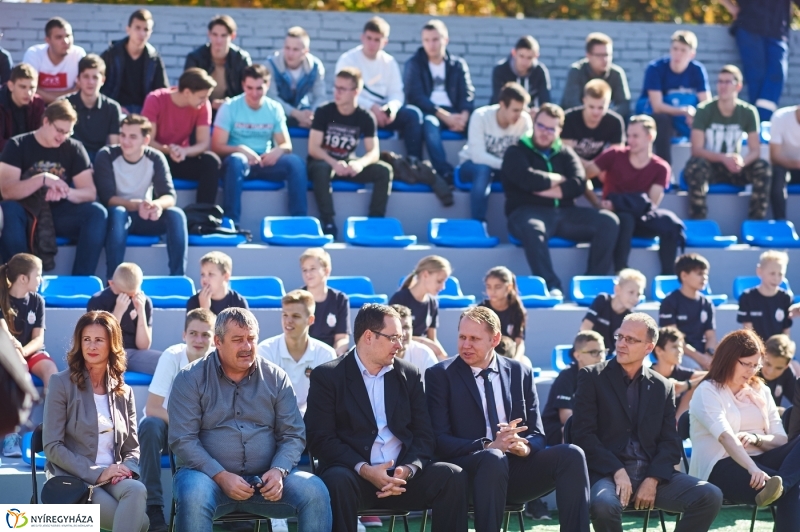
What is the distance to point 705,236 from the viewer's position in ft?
31.8

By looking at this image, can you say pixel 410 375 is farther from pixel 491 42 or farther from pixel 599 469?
pixel 491 42

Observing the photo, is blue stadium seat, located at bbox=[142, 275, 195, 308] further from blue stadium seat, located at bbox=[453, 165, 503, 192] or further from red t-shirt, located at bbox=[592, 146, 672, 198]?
red t-shirt, located at bbox=[592, 146, 672, 198]

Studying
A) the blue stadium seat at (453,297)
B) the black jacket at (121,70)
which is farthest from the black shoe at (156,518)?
the black jacket at (121,70)

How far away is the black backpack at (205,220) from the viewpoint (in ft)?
27.9

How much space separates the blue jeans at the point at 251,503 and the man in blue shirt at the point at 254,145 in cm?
380

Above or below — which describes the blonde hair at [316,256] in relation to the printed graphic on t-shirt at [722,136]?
below

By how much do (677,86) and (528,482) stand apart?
245 inches

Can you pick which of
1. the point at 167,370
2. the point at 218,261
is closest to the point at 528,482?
the point at 167,370

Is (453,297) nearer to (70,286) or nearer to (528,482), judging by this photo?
(70,286)

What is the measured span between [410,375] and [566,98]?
5.51 meters

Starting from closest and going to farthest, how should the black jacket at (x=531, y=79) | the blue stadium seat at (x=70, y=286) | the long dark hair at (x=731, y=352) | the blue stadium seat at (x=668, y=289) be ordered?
the long dark hair at (x=731, y=352), the blue stadium seat at (x=70, y=286), the blue stadium seat at (x=668, y=289), the black jacket at (x=531, y=79)

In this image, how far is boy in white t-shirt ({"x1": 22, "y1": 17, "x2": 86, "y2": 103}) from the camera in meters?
9.42

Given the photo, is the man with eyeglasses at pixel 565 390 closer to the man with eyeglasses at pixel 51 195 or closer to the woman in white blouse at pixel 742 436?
the woman in white blouse at pixel 742 436

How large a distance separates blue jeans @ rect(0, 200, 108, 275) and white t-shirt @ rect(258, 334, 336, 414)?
1846mm
